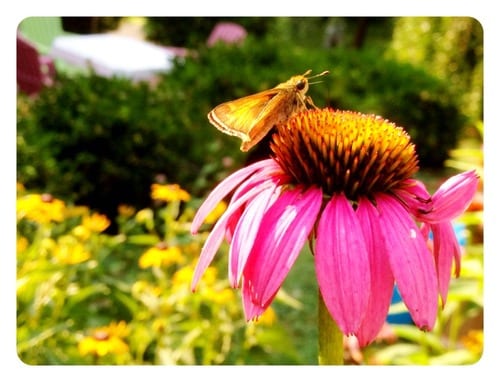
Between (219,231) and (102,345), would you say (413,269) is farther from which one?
(102,345)

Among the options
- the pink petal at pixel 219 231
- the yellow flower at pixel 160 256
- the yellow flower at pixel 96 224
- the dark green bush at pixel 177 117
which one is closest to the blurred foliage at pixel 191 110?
the dark green bush at pixel 177 117

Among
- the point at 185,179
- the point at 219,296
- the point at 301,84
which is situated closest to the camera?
the point at 301,84

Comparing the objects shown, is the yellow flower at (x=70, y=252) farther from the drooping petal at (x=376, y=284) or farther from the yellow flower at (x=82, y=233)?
the drooping petal at (x=376, y=284)

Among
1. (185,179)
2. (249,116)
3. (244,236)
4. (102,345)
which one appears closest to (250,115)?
(249,116)

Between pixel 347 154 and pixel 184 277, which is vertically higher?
pixel 347 154
